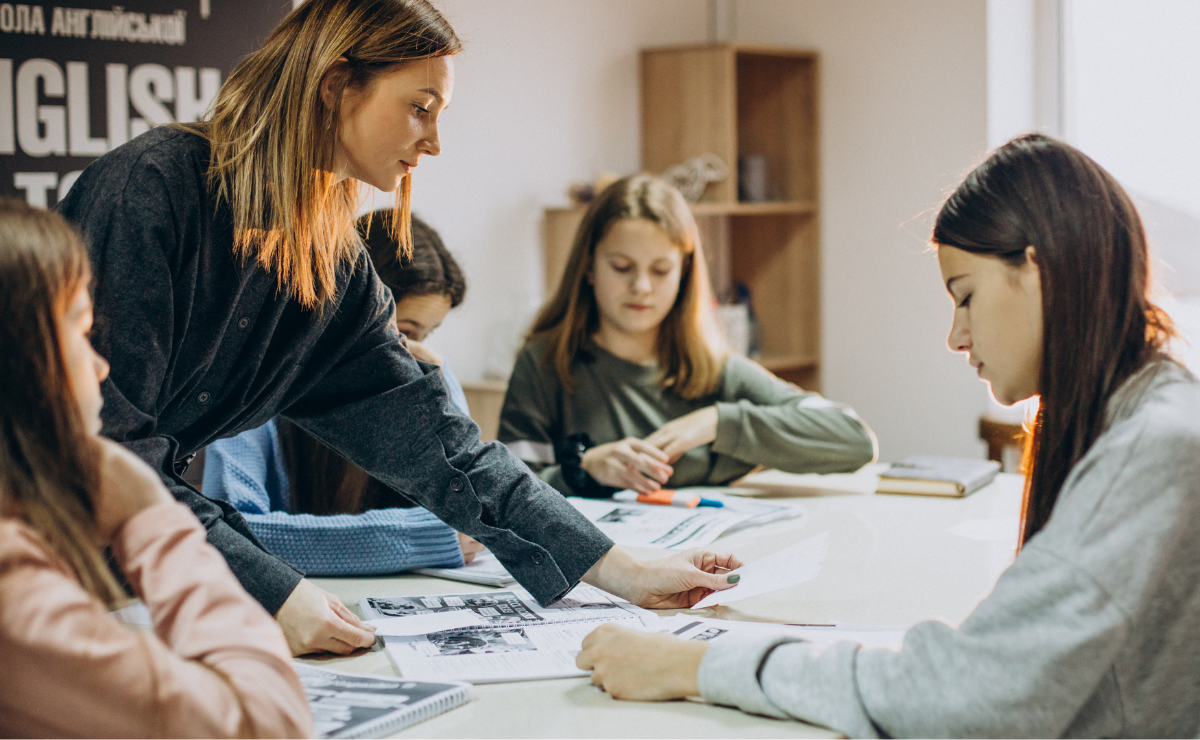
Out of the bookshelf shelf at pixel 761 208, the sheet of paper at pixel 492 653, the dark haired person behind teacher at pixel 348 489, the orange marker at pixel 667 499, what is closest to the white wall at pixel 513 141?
the bookshelf shelf at pixel 761 208

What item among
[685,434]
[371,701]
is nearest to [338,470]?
[685,434]

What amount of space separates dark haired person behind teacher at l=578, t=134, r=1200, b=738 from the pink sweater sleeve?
1.26 ft

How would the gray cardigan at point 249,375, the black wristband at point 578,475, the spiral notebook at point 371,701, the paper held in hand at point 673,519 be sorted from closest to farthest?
the spiral notebook at point 371,701 → the gray cardigan at point 249,375 → the paper held in hand at point 673,519 → the black wristband at point 578,475

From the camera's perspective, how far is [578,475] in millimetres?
2047

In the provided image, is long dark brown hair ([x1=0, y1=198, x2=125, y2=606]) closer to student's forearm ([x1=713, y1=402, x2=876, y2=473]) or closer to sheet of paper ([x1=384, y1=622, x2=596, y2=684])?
sheet of paper ([x1=384, y1=622, x2=596, y2=684])

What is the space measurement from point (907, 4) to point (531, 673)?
3018mm

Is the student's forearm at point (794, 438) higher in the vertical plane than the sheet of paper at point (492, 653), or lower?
higher

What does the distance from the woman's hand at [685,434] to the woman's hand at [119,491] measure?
1367 millimetres

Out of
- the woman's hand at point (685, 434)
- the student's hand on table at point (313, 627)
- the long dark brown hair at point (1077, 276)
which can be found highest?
the long dark brown hair at point (1077, 276)

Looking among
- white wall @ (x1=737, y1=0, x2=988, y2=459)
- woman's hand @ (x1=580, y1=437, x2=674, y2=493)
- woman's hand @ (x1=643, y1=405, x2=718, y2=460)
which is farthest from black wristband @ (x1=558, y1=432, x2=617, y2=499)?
white wall @ (x1=737, y1=0, x2=988, y2=459)

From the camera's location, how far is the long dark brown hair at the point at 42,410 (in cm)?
70

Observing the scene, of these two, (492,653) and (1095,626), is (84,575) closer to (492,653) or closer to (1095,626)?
(492,653)

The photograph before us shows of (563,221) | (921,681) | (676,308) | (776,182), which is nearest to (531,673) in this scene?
(921,681)

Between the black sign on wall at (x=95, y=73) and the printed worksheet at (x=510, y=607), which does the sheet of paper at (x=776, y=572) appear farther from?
the black sign on wall at (x=95, y=73)
